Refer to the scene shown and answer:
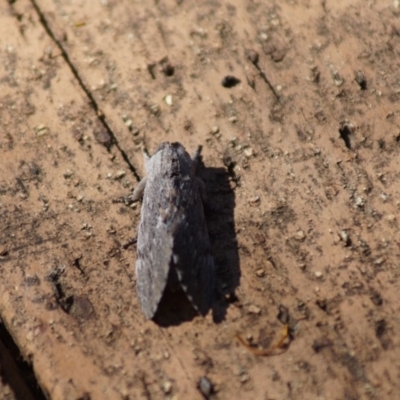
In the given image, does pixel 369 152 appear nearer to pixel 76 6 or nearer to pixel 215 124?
pixel 215 124

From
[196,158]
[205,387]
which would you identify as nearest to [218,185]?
[196,158]

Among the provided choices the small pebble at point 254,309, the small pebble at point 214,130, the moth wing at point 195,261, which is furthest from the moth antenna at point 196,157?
the small pebble at point 254,309

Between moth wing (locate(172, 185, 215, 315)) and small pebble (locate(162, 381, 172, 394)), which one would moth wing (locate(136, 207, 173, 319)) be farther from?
small pebble (locate(162, 381, 172, 394))

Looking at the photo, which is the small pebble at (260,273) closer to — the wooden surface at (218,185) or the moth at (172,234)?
the wooden surface at (218,185)

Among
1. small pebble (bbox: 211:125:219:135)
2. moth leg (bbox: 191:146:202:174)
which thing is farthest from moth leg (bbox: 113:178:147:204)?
small pebble (bbox: 211:125:219:135)

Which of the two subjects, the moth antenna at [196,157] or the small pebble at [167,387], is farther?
the moth antenna at [196,157]
